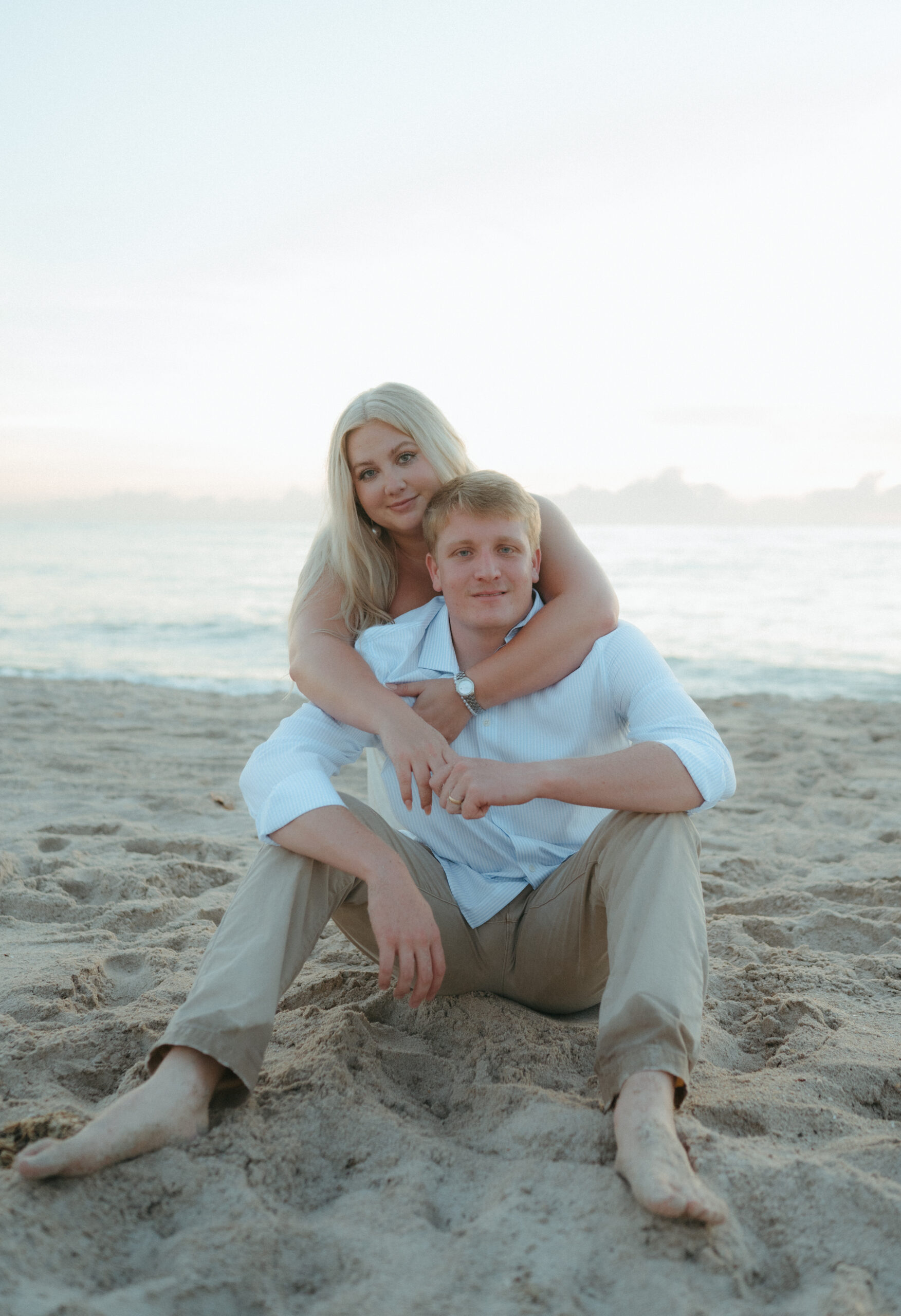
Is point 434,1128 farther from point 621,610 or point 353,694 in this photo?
point 621,610

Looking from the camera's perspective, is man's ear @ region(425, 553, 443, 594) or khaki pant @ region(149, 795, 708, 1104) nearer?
khaki pant @ region(149, 795, 708, 1104)

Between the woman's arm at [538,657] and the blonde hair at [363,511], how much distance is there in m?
0.41

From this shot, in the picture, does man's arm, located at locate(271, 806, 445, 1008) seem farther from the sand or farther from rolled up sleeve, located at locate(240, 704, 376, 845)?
the sand

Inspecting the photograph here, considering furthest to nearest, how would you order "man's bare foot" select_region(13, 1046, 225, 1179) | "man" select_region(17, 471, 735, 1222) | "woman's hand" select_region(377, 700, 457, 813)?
"woman's hand" select_region(377, 700, 457, 813), "man" select_region(17, 471, 735, 1222), "man's bare foot" select_region(13, 1046, 225, 1179)

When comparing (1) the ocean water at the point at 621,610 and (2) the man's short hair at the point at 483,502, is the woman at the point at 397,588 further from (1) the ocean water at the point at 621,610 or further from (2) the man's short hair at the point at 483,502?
(1) the ocean water at the point at 621,610

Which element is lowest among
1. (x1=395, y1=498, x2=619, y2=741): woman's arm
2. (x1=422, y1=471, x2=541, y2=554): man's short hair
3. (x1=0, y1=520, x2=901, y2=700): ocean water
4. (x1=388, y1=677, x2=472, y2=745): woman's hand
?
(x1=0, y1=520, x2=901, y2=700): ocean water

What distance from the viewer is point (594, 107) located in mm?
10367

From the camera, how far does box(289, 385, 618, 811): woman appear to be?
2271mm

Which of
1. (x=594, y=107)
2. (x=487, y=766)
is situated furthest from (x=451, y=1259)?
(x=594, y=107)

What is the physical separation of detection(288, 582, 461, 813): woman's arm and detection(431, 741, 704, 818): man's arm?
0.09 m

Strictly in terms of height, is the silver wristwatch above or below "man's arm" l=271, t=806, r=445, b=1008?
above

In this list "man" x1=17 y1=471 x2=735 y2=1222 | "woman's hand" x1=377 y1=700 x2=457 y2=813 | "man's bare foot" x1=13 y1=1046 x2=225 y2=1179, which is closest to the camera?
"man's bare foot" x1=13 y1=1046 x2=225 y2=1179

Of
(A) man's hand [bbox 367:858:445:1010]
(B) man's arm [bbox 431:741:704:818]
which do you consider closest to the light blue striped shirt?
(B) man's arm [bbox 431:741:704:818]

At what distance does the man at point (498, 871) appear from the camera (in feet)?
5.29
